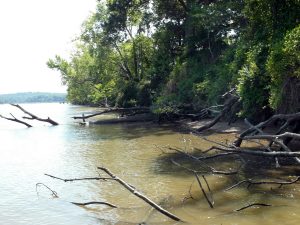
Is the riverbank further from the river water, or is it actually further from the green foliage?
the river water

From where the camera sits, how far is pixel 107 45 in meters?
45.2

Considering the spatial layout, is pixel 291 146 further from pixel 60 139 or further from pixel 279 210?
pixel 60 139

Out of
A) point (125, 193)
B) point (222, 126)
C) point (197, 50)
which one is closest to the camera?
point (125, 193)

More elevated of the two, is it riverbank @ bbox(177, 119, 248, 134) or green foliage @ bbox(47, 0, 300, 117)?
green foliage @ bbox(47, 0, 300, 117)

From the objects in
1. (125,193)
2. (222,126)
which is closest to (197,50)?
(222,126)

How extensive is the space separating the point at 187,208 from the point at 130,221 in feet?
4.52

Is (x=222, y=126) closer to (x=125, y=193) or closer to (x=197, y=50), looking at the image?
(x=197, y=50)

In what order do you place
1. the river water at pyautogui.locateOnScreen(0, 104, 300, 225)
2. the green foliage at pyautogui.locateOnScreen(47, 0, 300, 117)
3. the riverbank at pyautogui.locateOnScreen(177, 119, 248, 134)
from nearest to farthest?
1. the river water at pyautogui.locateOnScreen(0, 104, 300, 225)
2. the green foliage at pyautogui.locateOnScreen(47, 0, 300, 117)
3. the riverbank at pyautogui.locateOnScreen(177, 119, 248, 134)

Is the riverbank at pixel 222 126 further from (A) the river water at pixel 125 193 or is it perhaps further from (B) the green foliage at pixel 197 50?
(A) the river water at pixel 125 193

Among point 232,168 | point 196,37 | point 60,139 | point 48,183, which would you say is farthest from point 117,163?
point 196,37

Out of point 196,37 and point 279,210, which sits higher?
point 196,37

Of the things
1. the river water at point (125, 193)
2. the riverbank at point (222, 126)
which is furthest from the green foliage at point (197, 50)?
the river water at point (125, 193)

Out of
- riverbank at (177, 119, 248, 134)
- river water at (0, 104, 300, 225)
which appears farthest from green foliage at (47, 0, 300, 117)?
river water at (0, 104, 300, 225)

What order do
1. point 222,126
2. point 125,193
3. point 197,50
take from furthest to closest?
point 197,50 < point 222,126 < point 125,193
